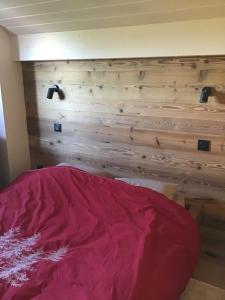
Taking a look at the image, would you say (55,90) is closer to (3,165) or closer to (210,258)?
(3,165)

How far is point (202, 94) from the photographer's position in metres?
2.16

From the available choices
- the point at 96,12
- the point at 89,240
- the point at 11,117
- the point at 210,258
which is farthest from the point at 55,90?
the point at 210,258

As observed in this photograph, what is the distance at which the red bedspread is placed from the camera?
1.54 m

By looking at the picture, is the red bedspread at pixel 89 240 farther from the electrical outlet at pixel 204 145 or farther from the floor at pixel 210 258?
the electrical outlet at pixel 204 145

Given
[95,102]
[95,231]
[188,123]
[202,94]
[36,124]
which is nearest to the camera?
[95,231]

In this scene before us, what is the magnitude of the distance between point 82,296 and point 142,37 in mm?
1687

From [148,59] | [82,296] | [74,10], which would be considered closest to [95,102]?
[148,59]

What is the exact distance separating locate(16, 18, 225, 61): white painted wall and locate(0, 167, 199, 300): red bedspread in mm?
957

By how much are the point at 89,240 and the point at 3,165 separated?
1.53m

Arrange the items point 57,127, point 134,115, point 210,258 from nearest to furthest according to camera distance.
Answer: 1. point 210,258
2. point 134,115
3. point 57,127

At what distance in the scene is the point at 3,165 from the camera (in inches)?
121

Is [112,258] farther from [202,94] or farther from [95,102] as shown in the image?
[95,102]

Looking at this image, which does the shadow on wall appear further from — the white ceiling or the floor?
the floor

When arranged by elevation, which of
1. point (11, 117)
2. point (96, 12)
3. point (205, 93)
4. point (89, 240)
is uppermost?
point (96, 12)
